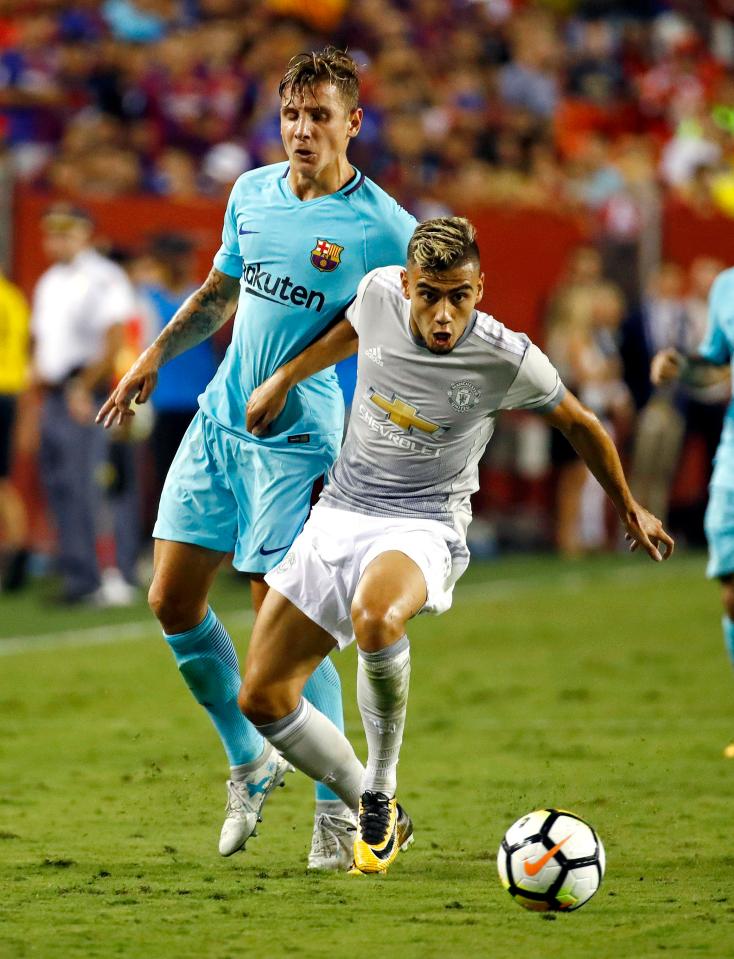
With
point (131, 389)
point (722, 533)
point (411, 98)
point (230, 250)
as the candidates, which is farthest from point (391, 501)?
point (411, 98)

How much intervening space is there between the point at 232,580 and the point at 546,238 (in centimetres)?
546

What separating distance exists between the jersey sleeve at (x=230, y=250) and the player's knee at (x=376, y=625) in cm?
139

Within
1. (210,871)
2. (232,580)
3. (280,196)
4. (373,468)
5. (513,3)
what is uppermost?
(280,196)

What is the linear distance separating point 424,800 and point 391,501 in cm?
167

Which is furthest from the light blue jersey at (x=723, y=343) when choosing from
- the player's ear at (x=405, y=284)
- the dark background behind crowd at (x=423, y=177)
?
the dark background behind crowd at (x=423, y=177)

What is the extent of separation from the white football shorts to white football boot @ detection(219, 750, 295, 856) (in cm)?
73

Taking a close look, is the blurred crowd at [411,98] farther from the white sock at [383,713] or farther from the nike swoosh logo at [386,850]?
the nike swoosh logo at [386,850]

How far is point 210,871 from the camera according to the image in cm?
560

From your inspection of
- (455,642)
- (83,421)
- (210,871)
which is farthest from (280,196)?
(83,421)

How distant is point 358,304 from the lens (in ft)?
18.4

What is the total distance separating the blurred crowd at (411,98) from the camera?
15.6 metres

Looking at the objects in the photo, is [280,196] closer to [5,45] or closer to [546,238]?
[5,45]

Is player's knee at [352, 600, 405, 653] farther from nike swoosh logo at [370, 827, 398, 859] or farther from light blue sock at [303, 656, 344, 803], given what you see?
light blue sock at [303, 656, 344, 803]

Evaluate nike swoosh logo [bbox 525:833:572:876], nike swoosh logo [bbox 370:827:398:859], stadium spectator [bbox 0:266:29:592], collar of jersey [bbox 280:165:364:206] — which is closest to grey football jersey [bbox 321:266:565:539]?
collar of jersey [bbox 280:165:364:206]
